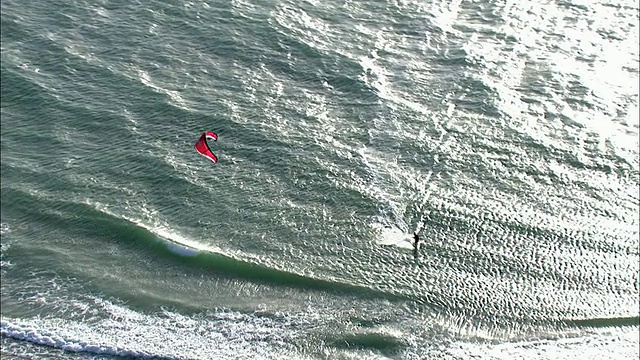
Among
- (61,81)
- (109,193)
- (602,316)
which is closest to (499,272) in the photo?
(602,316)

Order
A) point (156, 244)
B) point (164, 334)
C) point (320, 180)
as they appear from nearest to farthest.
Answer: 1. point (164, 334)
2. point (156, 244)
3. point (320, 180)

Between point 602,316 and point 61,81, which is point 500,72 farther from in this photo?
point 61,81

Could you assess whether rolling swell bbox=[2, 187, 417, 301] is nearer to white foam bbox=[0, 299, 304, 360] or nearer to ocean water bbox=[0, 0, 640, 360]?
Answer: ocean water bbox=[0, 0, 640, 360]

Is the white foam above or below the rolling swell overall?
below

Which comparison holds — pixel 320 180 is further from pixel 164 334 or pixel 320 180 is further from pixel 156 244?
pixel 164 334

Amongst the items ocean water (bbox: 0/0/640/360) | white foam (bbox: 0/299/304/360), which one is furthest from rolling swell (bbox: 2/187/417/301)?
white foam (bbox: 0/299/304/360)

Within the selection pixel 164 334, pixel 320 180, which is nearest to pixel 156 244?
pixel 164 334

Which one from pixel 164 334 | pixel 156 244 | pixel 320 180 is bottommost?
pixel 164 334
